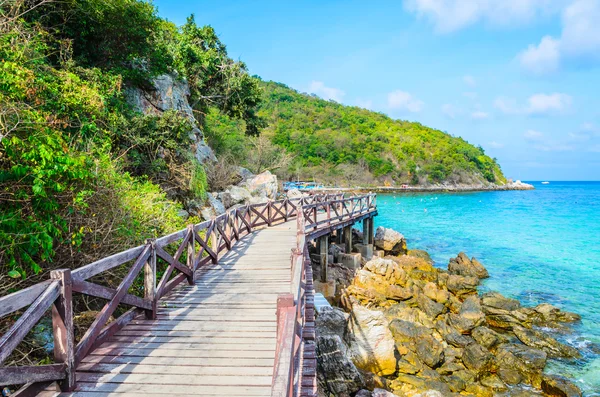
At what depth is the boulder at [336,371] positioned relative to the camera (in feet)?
22.0

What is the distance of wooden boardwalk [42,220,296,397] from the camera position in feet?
11.7

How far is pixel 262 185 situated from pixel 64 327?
19889 mm

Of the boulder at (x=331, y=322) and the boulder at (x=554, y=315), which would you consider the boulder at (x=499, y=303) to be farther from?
the boulder at (x=331, y=322)

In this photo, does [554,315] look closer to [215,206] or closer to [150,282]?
[150,282]

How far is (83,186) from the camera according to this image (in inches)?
233

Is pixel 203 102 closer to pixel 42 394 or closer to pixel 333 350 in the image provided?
pixel 333 350

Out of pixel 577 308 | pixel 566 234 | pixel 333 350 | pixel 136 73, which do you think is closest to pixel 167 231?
pixel 333 350

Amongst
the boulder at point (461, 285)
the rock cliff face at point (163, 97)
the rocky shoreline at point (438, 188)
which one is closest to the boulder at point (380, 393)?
the boulder at point (461, 285)

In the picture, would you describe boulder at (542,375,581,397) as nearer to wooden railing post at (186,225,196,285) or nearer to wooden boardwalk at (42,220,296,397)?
wooden boardwalk at (42,220,296,397)

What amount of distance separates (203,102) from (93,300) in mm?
16942

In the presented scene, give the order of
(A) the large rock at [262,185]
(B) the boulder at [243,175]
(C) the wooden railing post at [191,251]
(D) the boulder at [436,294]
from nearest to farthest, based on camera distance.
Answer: (C) the wooden railing post at [191,251] < (D) the boulder at [436,294] < (A) the large rock at [262,185] < (B) the boulder at [243,175]

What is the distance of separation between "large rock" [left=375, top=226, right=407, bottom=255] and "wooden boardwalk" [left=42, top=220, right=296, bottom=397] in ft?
47.4

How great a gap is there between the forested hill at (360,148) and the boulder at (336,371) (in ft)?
210

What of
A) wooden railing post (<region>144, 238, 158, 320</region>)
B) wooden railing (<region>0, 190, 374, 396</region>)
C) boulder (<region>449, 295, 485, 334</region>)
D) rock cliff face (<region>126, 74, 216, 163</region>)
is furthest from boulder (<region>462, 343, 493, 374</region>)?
rock cliff face (<region>126, 74, 216, 163</region>)
